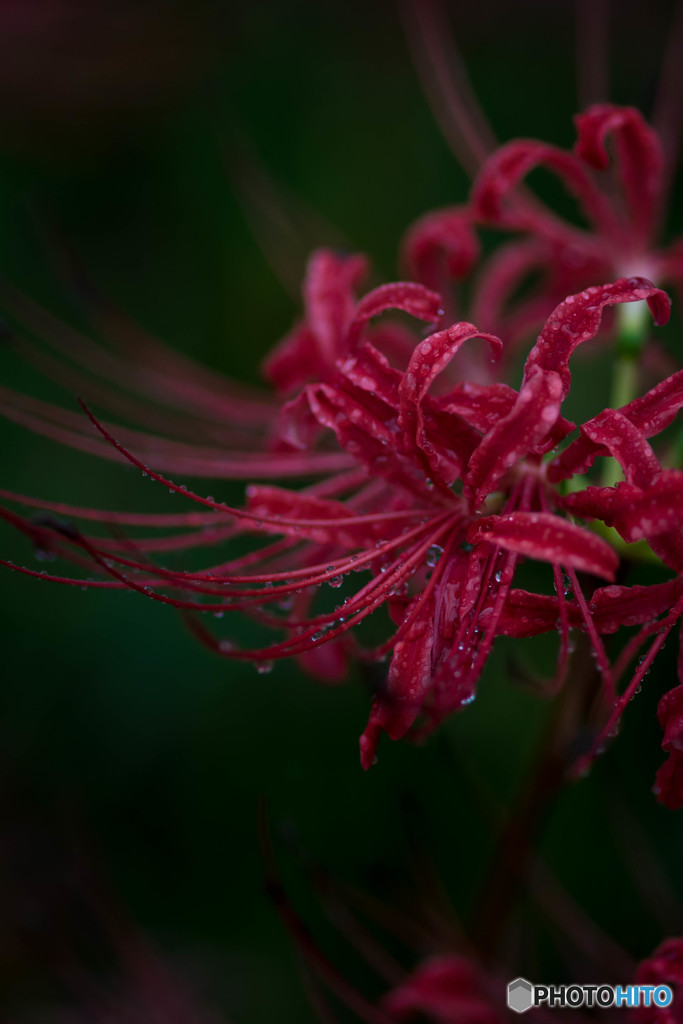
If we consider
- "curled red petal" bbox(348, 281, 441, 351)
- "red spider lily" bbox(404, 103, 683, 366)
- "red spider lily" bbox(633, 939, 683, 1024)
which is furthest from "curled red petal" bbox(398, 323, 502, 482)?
"red spider lily" bbox(633, 939, 683, 1024)

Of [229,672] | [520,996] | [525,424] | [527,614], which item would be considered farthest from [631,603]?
[229,672]

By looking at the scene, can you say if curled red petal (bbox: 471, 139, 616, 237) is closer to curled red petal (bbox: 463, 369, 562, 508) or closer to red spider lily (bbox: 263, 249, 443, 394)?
red spider lily (bbox: 263, 249, 443, 394)

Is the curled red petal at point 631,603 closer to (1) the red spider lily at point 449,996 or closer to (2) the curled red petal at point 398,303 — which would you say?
(2) the curled red petal at point 398,303

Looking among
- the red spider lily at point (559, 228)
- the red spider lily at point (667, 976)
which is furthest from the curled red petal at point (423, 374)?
the red spider lily at point (667, 976)

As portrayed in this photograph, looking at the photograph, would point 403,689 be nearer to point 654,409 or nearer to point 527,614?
point 527,614

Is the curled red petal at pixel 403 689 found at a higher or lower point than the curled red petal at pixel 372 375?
lower

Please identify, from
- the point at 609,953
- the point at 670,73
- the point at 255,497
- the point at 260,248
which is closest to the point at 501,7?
the point at 260,248
